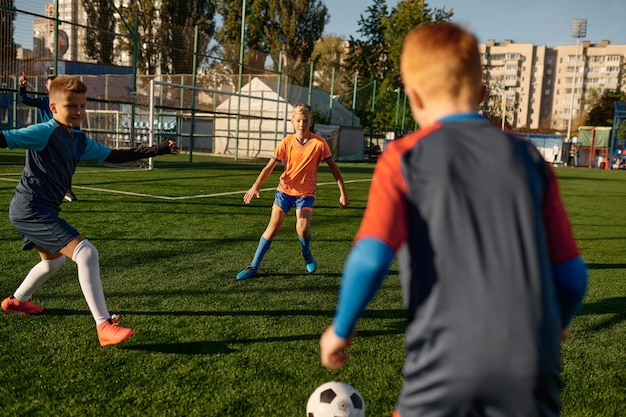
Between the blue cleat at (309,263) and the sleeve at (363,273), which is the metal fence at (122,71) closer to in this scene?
the blue cleat at (309,263)

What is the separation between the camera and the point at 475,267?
1.38 meters

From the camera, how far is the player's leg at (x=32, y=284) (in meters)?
3.82

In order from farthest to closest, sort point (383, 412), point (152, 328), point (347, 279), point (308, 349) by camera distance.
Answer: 1. point (152, 328)
2. point (308, 349)
3. point (383, 412)
4. point (347, 279)

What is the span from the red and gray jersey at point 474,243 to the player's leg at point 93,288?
2.54 meters

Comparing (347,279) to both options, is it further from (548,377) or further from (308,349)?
(308,349)

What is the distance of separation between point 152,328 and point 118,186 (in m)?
9.09

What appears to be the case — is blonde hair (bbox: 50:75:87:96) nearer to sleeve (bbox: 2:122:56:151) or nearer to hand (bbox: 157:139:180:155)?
sleeve (bbox: 2:122:56:151)

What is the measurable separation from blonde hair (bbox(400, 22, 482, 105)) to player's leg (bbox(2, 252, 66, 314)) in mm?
3139

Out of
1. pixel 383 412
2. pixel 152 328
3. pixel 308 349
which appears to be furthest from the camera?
pixel 152 328

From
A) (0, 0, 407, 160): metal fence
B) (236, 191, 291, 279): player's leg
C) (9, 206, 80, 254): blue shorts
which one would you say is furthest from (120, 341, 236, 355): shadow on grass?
(0, 0, 407, 160): metal fence

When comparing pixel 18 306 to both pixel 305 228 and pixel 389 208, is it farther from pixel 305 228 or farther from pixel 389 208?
pixel 389 208

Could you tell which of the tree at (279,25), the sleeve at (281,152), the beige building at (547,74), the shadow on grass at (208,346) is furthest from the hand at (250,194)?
the beige building at (547,74)

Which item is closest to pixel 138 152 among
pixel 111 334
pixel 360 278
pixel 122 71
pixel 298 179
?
pixel 111 334

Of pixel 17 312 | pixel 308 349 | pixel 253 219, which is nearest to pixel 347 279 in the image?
pixel 308 349
